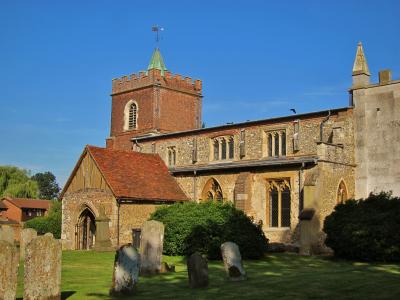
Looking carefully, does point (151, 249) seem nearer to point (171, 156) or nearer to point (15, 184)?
point (171, 156)

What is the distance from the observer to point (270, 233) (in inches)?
1261

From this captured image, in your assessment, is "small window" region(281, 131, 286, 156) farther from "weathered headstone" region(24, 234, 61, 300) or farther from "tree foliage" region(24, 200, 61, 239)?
"weathered headstone" region(24, 234, 61, 300)

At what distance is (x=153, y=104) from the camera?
47969 millimetres

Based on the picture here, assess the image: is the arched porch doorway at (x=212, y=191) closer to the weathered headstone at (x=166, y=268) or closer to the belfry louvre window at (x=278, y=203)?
the belfry louvre window at (x=278, y=203)

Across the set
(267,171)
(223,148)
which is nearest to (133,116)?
(223,148)

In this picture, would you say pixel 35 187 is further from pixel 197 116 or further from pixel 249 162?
pixel 249 162

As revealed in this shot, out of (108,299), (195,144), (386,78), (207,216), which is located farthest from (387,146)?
(108,299)

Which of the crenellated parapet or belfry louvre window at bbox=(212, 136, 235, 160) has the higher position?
the crenellated parapet

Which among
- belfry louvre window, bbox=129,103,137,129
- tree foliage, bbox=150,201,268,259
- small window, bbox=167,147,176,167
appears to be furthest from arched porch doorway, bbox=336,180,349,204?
belfry louvre window, bbox=129,103,137,129

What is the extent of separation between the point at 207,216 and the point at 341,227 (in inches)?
238

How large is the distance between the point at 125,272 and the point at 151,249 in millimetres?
4708

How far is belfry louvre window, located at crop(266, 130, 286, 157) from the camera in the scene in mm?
34031

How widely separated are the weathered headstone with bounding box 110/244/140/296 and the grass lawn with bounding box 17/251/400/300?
1.01 feet

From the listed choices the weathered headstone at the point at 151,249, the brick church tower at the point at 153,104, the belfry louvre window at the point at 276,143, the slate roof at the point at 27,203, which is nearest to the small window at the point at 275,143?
the belfry louvre window at the point at 276,143
